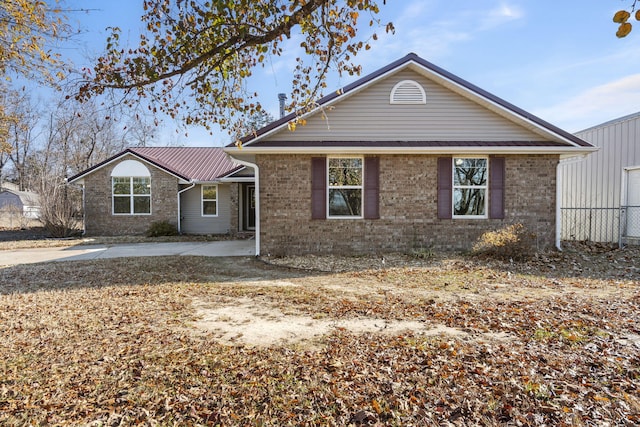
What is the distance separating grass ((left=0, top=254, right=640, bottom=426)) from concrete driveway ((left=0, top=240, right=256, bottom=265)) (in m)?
4.41

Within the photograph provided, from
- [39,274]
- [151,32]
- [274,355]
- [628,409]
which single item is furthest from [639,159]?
[39,274]

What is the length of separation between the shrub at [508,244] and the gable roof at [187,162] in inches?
424

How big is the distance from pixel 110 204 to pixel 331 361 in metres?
16.9

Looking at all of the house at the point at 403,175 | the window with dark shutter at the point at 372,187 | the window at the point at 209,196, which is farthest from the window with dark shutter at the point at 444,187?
the window at the point at 209,196

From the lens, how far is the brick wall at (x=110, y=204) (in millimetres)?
16844

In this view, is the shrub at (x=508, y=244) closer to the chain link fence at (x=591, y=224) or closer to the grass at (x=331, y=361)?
the grass at (x=331, y=361)

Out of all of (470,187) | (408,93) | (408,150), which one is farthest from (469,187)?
(408,93)

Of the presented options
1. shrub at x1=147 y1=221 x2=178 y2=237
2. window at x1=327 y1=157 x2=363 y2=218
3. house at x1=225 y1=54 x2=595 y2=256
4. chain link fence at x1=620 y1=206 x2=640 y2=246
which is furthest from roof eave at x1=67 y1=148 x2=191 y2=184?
chain link fence at x1=620 y1=206 x2=640 y2=246

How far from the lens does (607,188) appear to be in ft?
38.3

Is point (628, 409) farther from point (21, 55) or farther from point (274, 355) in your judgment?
point (21, 55)

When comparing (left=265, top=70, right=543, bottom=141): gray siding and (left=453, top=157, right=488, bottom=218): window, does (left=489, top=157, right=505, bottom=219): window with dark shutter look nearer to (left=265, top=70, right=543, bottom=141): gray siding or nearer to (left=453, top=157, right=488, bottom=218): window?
(left=453, top=157, right=488, bottom=218): window

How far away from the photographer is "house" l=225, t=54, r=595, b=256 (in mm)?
10039

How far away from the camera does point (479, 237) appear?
1012 cm

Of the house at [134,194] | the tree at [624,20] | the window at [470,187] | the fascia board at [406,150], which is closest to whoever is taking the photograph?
the tree at [624,20]
